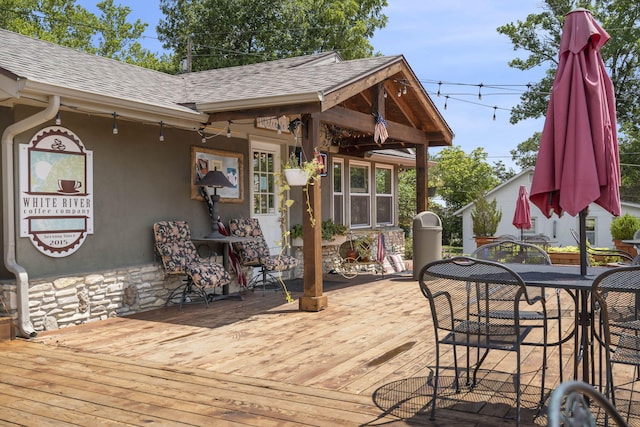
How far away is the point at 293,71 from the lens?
7.75 meters

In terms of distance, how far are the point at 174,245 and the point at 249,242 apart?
1217 millimetres


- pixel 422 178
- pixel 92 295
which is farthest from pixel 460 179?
pixel 92 295

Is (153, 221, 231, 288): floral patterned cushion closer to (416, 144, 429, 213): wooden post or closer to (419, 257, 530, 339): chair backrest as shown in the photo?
(419, 257, 530, 339): chair backrest

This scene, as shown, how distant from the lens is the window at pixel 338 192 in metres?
10.7

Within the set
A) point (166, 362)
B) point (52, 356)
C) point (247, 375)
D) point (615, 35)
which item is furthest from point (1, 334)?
point (615, 35)

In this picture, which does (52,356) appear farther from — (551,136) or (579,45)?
(579,45)

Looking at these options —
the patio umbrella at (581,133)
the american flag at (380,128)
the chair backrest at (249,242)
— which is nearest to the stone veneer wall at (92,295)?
the chair backrest at (249,242)

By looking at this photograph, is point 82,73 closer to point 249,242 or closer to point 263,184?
point 249,242

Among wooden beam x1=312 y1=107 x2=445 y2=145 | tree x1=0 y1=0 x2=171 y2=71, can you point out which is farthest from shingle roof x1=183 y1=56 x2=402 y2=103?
tree x1=0 y1=0 x2=171 y2=71

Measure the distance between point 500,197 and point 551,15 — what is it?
8.22 m

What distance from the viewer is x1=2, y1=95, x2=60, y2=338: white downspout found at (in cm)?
520

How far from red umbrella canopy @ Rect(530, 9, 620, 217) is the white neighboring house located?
1778 centimetres

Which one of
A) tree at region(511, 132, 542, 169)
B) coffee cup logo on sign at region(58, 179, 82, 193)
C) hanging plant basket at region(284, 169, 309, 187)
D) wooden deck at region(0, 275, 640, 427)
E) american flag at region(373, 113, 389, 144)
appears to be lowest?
wooden deck at region(0, 275, 640, 427)

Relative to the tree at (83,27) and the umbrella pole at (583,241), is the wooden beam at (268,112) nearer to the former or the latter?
the umbrella pole at (583,241)
